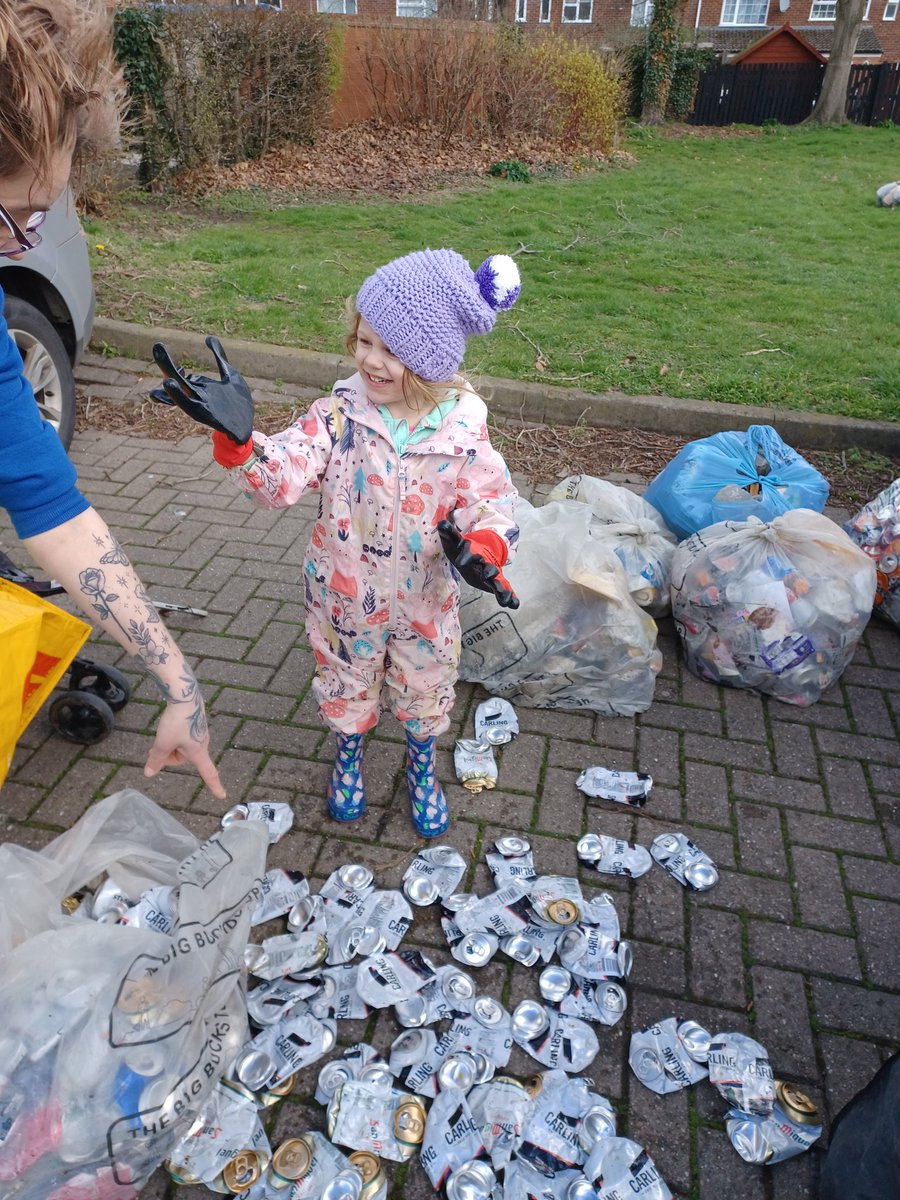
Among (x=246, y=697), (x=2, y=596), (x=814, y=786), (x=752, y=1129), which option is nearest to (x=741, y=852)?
(x=814, y=786)

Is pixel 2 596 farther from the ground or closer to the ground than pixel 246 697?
farther from the ground

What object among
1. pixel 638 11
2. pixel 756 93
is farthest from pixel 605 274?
pixel 638 11

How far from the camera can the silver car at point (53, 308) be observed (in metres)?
4.08

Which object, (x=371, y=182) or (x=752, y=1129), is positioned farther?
(x=371, y=182)

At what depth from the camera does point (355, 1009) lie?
7.07 feet

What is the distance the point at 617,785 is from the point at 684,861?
34 centimetres

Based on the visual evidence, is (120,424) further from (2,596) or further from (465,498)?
(465,498)

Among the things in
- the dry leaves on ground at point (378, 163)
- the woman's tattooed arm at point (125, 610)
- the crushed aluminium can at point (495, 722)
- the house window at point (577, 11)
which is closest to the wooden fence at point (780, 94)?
the dry leaves on ground at point (378, 163)

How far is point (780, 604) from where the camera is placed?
3127mm

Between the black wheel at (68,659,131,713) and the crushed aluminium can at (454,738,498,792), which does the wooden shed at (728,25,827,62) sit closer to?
the crushed aluminium can at (454,738,498,792)

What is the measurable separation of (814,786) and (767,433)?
5.35 ft

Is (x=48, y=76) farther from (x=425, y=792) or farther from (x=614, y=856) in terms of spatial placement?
(x=614, y=856)

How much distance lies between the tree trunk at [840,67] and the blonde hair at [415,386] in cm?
2242

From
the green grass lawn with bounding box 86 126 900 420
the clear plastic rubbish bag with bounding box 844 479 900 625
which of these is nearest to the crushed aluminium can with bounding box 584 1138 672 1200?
the clear plastic rubbish bag with bounding box 844 479 900 625
